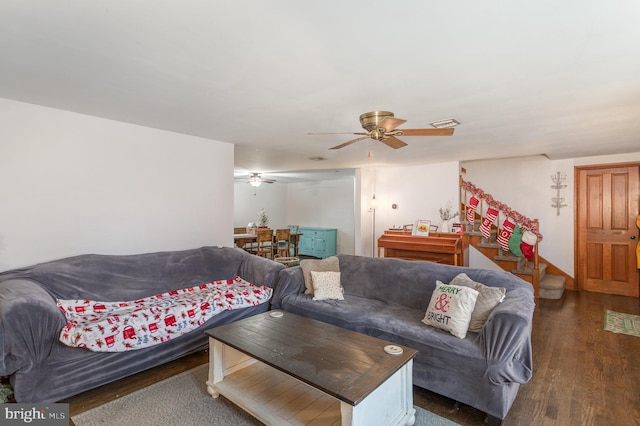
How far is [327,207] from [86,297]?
22.9ft

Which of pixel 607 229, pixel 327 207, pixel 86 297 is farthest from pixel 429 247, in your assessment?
pixel 86 297

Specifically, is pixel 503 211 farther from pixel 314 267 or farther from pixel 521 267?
pixel 314 267

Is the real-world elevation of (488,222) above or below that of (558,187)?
below

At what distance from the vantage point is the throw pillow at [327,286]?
3.26 m

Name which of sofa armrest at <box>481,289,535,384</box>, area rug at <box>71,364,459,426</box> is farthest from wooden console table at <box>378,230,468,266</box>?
area rug at <box>71,364,459,426</box>

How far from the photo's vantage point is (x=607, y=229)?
514 centimetres

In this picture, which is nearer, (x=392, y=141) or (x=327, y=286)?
(x=392, y=141)

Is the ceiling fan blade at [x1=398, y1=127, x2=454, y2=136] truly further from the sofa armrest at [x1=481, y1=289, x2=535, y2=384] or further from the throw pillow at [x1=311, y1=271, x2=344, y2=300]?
the throw pillow at [x1=311, y1=271, x2=344, y2=300]

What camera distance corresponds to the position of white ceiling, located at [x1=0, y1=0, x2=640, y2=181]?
151cm

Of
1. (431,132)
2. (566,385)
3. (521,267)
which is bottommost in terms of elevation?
(566,385)

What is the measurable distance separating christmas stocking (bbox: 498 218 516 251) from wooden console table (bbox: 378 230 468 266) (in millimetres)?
598

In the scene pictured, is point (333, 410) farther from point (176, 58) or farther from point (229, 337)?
point (176, 58)

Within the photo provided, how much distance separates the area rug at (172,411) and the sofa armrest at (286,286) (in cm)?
117

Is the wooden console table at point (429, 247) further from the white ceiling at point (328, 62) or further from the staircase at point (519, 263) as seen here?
the white ceiling at point (328, 62)
